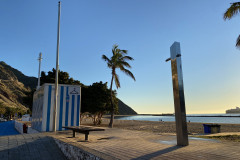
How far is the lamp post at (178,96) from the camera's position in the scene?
6043mm

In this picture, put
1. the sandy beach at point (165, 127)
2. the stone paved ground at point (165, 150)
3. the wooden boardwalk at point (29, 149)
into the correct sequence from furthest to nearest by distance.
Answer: the sandy beach at point (165, 127) → the wooden boardwalk at point (29, 149) → the stone paved ground at point (165, 150)

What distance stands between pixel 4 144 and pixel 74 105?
6404mm

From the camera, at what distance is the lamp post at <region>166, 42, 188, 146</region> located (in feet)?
19.8

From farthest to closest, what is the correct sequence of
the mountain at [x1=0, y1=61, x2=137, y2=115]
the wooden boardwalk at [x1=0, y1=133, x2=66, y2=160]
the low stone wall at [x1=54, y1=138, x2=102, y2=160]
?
the mountain at [x1=0, y1=61, x2=137, y2=115], the wooden boardwalk at [x1=0, y1=133, x2=66, y2=160], the low stone wall at [x1=54, y1=138, x2=102, y2=160]

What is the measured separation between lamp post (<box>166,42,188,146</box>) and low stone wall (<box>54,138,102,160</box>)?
10.2 ft

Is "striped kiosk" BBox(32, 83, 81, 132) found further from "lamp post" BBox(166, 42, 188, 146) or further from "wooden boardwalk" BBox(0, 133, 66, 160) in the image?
"lamp post" BBox(166, 42, 188, 146)

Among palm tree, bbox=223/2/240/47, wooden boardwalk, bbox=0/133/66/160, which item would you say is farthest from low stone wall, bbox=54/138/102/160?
palm tree, bbox=223/2/240/47

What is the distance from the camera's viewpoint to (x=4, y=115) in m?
68.5

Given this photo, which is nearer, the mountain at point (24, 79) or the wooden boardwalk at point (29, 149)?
the wooden boardwalk at point (29, 149)

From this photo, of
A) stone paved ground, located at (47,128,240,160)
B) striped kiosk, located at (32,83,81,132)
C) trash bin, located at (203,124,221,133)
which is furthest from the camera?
trash bin, located at (203,124,221,133)

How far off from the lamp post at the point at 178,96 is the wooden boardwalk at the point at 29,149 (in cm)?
407

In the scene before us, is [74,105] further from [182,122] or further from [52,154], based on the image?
[182,122]

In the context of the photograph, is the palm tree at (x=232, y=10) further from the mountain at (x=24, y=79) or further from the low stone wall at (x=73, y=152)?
the mountain at (x=24, y=79)

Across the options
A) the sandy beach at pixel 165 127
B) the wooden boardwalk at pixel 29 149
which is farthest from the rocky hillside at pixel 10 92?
the wooden boardwalk at pixel 29 149
